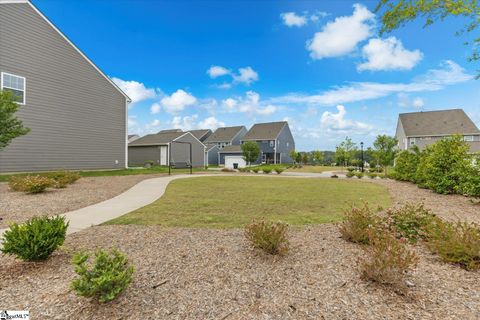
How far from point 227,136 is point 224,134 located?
4.23ft

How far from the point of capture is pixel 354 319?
2250mm

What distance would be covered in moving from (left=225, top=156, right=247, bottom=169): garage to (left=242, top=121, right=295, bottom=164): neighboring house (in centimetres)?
456

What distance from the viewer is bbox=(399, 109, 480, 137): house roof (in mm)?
34013

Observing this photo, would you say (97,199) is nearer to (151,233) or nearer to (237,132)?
(151,233)

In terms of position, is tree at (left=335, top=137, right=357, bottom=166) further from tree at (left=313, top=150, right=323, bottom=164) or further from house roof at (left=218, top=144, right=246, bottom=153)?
house roof at (left=218, top=144, right=246, bottom=153)

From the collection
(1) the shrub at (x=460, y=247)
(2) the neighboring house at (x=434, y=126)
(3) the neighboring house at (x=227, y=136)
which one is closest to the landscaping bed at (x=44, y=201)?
(1) the shrub at (x=460, y=247)

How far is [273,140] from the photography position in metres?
42.2

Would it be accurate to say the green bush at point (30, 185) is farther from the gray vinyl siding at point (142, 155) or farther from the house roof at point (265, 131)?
the house roof at point (265, 131)

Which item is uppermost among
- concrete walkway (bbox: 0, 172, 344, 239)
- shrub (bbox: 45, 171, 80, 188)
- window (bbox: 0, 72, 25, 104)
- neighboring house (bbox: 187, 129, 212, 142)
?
neighboring house (bbox: 187, 129, 212, 142)

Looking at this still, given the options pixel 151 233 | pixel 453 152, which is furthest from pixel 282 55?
pixel 151 233

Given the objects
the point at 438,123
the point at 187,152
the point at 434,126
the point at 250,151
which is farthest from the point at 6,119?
the point at 438,123

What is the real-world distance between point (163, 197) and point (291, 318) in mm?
7436

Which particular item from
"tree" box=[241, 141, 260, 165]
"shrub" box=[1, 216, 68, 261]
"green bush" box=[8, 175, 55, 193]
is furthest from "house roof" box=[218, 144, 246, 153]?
"shrub" box=[1, 216, 68, 261]

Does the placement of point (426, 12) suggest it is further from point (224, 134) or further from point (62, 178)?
point (224, 134)
